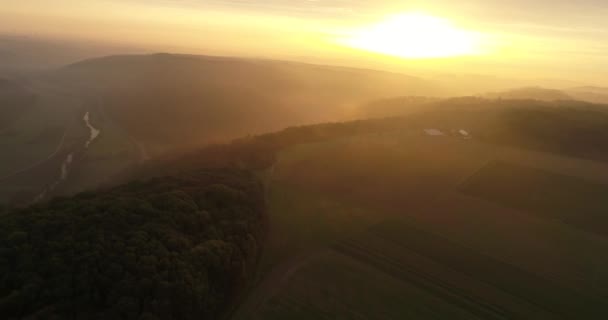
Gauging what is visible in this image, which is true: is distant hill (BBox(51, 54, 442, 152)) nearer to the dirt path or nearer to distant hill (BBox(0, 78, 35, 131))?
distant hill (BBox(0, 78, 35, 131))

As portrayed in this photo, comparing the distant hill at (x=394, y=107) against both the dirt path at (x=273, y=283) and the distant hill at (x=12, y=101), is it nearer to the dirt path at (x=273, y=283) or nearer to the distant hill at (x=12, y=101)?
the dirt path at (x=273, y=283)

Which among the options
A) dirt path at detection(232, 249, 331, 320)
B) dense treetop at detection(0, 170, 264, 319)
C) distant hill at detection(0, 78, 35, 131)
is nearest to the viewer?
dense treetop at detection(0, 170, 264, 319)

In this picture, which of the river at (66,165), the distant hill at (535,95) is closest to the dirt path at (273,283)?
the river at (66,165)

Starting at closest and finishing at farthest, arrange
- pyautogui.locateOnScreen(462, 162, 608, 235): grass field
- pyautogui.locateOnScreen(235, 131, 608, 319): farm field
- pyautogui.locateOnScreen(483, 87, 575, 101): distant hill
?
pyautogui.locateOnScreen(235, 131, 608, 319): farm field
pyautogui.locateOnScreen(462, 162, 608, 235): grass field
pyautogui.locateOnScreen(483, 87, 575, 101): distant hill

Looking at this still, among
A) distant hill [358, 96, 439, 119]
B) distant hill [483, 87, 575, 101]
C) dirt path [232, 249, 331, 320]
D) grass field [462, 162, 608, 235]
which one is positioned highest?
distant hill [483, 87, 575, 101]

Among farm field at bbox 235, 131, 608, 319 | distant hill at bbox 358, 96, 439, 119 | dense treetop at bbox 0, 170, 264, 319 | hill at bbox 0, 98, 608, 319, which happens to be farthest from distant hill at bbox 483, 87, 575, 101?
dense treetop at bbox 0, 170, 264, 319

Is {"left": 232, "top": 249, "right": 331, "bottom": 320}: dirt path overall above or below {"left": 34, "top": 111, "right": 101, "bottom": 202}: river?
above
